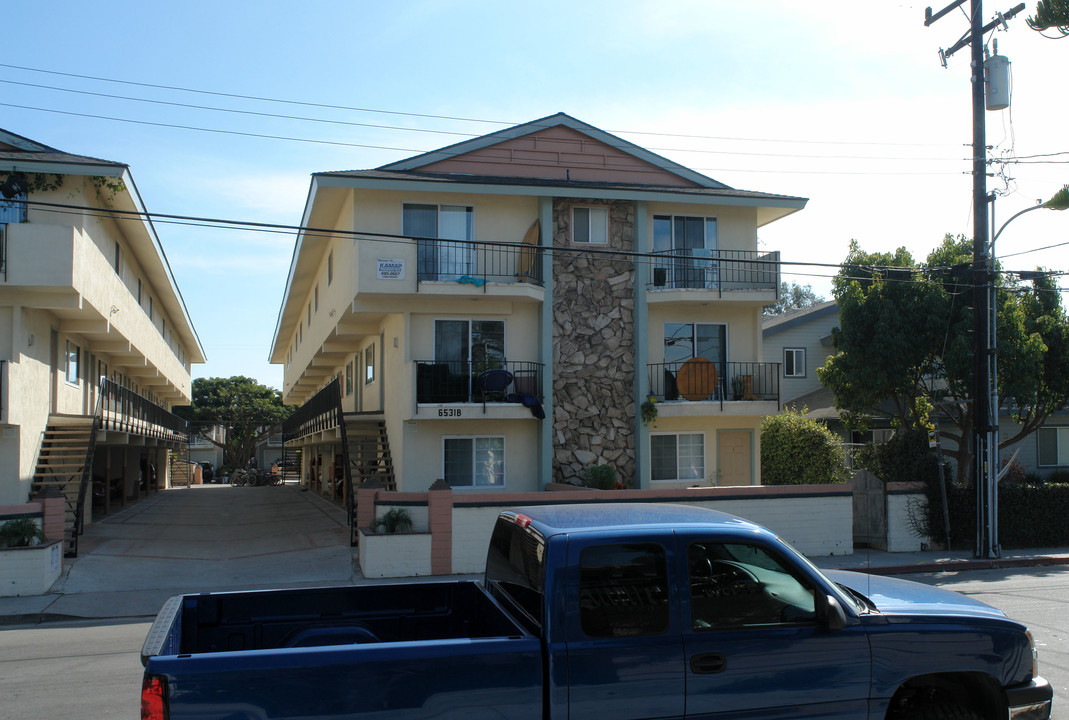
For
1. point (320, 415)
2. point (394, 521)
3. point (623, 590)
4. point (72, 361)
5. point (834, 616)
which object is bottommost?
point (394, 521)

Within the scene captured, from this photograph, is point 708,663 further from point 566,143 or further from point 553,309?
point 566,143

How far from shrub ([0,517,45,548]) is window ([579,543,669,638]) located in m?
12.6

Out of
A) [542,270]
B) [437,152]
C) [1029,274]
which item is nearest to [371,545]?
[542,270]

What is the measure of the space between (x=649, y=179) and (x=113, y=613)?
16039 mm

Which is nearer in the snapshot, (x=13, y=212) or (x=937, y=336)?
(x=13, y=212)

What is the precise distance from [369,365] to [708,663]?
21924 mm

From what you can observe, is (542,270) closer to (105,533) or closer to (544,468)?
(544,468)

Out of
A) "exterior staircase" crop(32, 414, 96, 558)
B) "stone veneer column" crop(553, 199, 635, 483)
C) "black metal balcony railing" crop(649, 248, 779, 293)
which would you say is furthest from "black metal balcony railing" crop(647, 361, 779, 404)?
"exterior staircase" crop(32, 414, 96, 558)

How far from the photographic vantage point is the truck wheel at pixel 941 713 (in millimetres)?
4875

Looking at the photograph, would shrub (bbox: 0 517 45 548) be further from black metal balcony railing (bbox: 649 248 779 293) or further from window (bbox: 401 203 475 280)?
black metal balcony railing (bbox: 649 248 779 293)

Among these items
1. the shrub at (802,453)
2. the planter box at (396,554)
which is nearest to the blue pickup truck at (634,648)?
the planter box at (396,554)

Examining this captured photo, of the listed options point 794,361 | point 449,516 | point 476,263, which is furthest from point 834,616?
point 794,361

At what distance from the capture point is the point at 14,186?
691 inches

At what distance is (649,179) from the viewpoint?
22.5 metres
